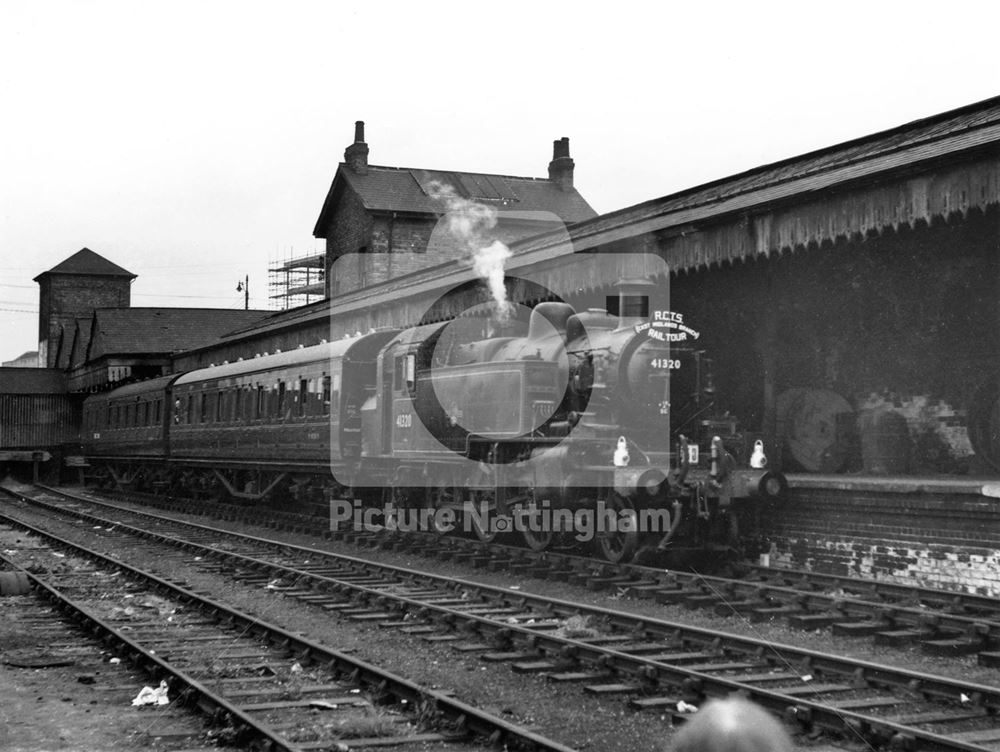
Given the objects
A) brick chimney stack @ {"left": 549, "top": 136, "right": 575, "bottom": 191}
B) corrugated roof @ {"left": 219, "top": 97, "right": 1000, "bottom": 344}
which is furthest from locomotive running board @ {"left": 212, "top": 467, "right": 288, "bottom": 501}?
brick chimney stack @ {"left": 549, "top": 136, "right": 575, "bottom": 191}

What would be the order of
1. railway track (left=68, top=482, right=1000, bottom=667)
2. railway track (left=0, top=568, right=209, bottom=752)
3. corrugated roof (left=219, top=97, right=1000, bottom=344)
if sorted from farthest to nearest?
corrugated roof (left=219, top=97, right=1000, bottom=344)
railway track (left=68, top=482, right=1000, bottom=667)
railway track (left=0, top=568, right=209, bottom=752)

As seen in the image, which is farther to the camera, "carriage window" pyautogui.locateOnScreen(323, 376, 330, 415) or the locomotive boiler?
"carriage window" pyautogui.locateOnScreen(323, 376, 330, 415)

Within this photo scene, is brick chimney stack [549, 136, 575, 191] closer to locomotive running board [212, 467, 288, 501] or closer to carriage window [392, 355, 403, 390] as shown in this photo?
locomotive running board [212, 467, 288, 501]

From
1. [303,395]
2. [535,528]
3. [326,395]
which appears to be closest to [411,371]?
[535,528]

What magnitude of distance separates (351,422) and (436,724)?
36.1 feet

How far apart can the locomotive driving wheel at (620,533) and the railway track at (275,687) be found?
169 inches

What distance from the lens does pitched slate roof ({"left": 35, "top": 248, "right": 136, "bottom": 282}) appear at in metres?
65.2

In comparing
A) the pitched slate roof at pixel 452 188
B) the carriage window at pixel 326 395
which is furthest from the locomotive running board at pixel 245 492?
the pitched slate roof at pixel 452 188

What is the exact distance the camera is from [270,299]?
71.2m

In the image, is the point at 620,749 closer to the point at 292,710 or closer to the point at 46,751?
the point at 292,710

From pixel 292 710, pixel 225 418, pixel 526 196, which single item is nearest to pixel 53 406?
pixel 526 196

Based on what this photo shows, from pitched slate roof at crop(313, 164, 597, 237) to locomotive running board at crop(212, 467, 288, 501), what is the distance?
12574 mm

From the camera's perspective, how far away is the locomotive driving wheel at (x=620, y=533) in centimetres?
1174

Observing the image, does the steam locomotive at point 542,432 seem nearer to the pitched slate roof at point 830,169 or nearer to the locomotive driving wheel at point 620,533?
the locomotive driving wheel at point 620,533
